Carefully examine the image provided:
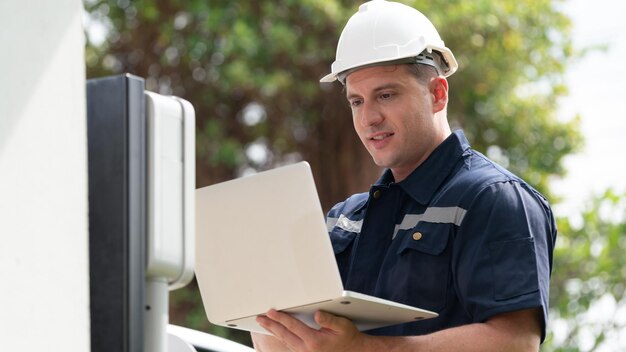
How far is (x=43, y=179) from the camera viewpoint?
1.37 metres

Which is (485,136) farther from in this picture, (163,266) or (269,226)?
(163,266)

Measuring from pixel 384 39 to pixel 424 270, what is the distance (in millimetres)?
658

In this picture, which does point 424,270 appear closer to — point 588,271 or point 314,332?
point 314,332

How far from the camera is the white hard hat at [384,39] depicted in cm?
285

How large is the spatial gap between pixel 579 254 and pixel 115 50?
4.70m

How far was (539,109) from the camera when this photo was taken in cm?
1030

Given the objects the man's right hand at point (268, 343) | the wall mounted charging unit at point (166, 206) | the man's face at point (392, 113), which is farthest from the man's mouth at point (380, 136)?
the wall mounted charging unit at point (166, 206)

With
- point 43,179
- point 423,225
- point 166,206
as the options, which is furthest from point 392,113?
point 43,179

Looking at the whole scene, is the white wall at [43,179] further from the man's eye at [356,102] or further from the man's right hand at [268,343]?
the man's eye at [356,102]

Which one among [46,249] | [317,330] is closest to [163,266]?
[46,249]

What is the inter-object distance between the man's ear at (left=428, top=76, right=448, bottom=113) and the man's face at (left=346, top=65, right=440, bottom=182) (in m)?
0.02

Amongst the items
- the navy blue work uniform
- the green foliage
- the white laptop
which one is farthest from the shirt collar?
the green foliage

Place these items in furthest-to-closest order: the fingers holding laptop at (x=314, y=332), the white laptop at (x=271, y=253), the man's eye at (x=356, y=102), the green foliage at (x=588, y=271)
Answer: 1. the green foliage at (x=588, y=271)
2. the man's eye at (x=356, y=102)
3. the fingers holding laptop at (x=314, y=332)
4. the white laptop at (x=271, y=253)

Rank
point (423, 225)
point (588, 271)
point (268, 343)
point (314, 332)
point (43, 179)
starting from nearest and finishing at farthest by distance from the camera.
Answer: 1. point (43, 179)
2. point (314, 332)
3. point (423, 225)
4. point (268, 343)
5. point (588, 271)
